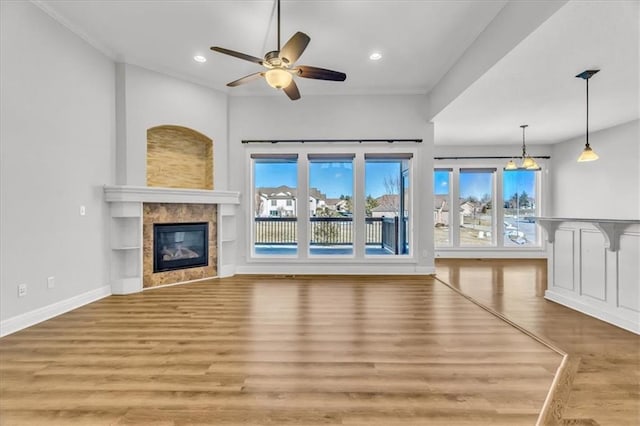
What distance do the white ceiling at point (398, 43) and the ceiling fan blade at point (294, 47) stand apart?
78cm

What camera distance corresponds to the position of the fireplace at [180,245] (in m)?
4.61

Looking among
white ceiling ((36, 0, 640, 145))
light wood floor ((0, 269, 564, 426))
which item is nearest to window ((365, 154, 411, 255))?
white ceiling ((36, 0, 640, 145))

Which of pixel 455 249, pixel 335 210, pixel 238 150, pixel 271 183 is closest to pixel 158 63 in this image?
pixel 238 150

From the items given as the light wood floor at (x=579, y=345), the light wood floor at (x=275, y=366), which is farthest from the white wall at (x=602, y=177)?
the light wood floor at (x=275, y=366)

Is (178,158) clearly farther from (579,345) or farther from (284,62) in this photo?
(579,345)

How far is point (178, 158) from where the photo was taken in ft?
16.5

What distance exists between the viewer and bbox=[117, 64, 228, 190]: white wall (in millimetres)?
4273

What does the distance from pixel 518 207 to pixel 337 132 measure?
5.34 metres

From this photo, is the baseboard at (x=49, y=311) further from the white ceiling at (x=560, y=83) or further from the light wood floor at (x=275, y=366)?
the white ceiling at (x=560, y=83)

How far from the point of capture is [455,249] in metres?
7.33

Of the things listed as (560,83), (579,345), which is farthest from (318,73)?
(579,345)

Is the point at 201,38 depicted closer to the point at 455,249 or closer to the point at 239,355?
the point at 239,355

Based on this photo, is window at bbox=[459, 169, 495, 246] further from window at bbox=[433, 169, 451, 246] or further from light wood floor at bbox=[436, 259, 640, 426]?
light wood floor at bbox=[436, 259, 640, 426]

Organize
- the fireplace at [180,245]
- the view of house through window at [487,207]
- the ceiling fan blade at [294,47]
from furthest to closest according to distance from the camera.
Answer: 1. the view of house through window at [487,207]
2. the fireplace at [180,245]
3. the ceiling fan blade at [294,47]
